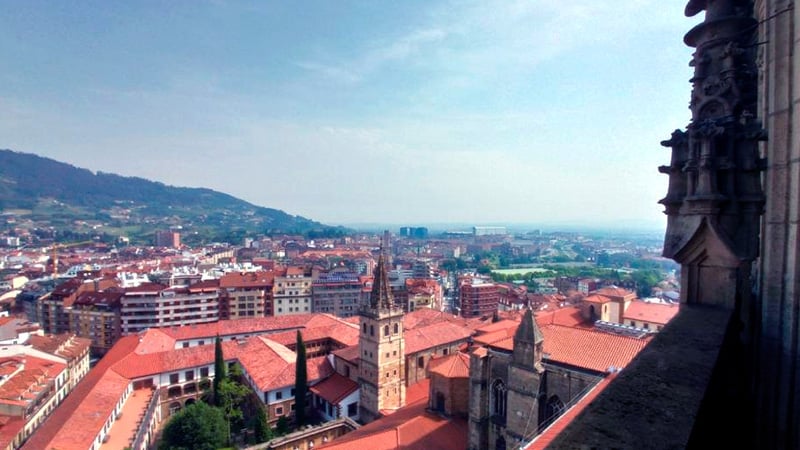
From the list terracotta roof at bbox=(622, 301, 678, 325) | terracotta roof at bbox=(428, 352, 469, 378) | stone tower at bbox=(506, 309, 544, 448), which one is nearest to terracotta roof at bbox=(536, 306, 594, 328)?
terracotta roof at bbox=(622, 301, 678, 325)

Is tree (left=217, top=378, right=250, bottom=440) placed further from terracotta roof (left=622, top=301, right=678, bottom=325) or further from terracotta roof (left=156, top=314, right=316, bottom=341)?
terracotta roof (left=622, top=301, right=678, bottom=325)

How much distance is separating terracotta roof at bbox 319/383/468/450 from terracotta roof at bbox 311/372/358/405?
8.18 metres

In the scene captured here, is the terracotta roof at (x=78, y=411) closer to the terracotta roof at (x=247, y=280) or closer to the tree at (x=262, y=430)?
the tree at (x=262, y=430)

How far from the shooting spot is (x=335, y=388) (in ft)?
109

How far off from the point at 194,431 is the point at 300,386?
8031 mm

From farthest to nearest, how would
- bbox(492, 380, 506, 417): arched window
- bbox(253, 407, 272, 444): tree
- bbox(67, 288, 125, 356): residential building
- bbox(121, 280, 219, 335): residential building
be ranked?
bbox(121, 280, 219, 335): residential building → bbox(67, 288, 125, 356): residential building → bbox(253, 407, 272, 444): tree → bbox(492, 380, 506, 417): arched window

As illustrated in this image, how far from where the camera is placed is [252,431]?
32.2 meters

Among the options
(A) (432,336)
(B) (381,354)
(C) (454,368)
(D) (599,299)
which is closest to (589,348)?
(C) (454,368)

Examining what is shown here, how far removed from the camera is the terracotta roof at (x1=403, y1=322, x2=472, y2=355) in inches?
1319

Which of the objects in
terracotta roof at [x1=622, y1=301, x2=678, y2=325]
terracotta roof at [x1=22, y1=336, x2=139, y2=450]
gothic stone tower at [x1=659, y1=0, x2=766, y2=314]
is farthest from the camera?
terracotta roof at [x1=622, y1=301, x2=678, y2=325]

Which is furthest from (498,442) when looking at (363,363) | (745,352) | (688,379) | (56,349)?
(56,349)

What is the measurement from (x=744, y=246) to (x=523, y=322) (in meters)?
14.0

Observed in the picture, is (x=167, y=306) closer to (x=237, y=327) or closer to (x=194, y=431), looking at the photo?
(x=237, y=327)

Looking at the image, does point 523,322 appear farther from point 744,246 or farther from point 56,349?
point 56,349
